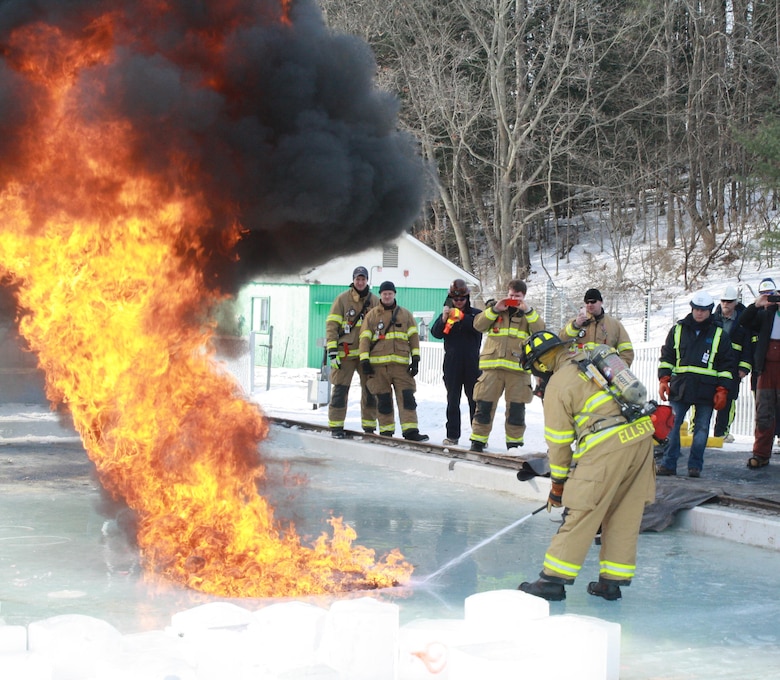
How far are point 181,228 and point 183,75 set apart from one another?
944 mm

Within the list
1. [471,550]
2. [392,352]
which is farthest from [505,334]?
[471,550]

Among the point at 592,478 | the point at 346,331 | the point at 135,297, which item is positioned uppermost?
the point at 135,297

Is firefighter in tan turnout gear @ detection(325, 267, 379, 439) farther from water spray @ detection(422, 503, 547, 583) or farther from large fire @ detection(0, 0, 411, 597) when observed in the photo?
large fire @ detection(0, 0, 411, 597)

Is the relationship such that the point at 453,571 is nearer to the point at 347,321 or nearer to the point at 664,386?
the point at 664,386

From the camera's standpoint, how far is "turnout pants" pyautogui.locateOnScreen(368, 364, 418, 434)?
452 inches

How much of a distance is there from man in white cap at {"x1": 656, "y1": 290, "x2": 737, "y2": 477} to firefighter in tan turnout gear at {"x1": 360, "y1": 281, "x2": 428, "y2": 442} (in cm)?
308

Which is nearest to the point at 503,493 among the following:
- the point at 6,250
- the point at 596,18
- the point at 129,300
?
the point at 129,300

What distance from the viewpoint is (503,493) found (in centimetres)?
919

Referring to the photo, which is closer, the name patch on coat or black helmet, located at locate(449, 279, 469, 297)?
the name patch on coat

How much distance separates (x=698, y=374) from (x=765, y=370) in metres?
1.21

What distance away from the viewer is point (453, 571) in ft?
20.5

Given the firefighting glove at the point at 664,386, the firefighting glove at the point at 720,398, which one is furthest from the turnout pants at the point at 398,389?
the firefighting glove at the point at 720,398

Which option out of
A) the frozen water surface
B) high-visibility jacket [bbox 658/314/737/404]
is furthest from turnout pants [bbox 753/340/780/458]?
the frozen water surface

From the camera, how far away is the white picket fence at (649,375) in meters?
13.1
